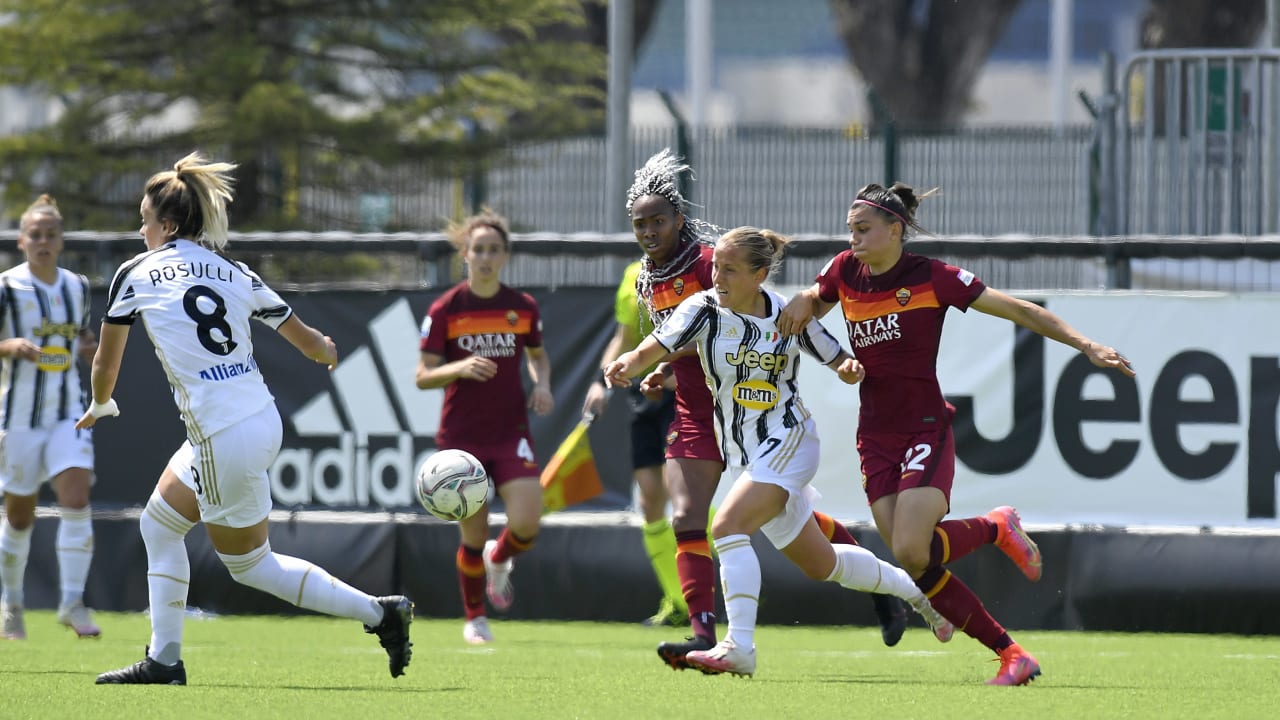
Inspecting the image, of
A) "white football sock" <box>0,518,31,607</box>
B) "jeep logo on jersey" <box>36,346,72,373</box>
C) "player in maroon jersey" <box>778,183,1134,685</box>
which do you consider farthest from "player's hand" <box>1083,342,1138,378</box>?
"white football sock" <box>0,518,31,607</box>

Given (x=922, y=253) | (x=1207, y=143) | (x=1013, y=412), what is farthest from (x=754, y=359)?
(x=1207, y=143)

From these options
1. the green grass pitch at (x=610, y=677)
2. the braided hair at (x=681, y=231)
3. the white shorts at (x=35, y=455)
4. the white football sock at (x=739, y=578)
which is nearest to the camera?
the green grass pitch at (x=610, y=677)

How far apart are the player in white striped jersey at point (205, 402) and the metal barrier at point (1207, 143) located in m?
6.51

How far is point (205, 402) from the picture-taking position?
7.06 metres

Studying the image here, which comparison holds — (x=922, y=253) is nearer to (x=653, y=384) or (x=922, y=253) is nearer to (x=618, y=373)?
(x=653, y=384)

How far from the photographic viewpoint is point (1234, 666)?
8484 millimetres

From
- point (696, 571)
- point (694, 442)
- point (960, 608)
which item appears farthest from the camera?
point (694, 442)

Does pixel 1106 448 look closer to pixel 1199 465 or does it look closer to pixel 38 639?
pixel 1199 465

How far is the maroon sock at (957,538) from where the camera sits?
25.1 ft

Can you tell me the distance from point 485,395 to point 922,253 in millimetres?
2705

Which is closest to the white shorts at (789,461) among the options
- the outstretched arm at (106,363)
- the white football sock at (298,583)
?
the white football sock at (298,583)

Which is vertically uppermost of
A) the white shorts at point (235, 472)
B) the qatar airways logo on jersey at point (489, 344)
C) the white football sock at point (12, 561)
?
the qatar airways logo on jersey at point (489, 344)

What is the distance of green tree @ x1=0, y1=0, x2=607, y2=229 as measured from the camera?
2042cm

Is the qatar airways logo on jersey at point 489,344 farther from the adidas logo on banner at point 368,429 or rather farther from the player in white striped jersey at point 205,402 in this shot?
the player in white striped jersey at point 205,402
